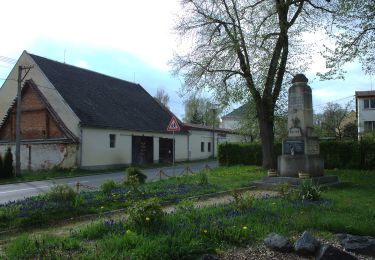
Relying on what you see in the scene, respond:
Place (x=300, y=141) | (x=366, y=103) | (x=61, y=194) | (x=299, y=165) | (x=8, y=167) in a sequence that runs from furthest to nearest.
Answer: (x=366, y=103) → (x=8, y=167) → (x=300, y=141) → (x=299, y=165) → (x=61, y=194)

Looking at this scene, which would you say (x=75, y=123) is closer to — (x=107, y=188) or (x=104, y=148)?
(x=104, y=148)

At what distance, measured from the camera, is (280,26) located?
2381 cm

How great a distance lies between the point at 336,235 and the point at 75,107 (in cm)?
2948

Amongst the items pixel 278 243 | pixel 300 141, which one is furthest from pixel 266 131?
pixel 278 243

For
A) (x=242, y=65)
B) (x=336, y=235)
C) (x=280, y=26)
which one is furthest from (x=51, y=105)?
(x=336, y=235)

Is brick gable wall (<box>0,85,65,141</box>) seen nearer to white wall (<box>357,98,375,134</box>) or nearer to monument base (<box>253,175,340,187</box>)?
monument base (<box>253,175,340,187</box>)

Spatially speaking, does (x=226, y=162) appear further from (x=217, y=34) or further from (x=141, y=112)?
(x=141, y=112)

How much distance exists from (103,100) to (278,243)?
117 ft

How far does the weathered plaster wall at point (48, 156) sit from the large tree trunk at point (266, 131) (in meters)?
14.8

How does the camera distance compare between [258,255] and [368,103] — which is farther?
[368,103]

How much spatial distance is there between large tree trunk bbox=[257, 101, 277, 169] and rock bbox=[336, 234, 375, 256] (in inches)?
704

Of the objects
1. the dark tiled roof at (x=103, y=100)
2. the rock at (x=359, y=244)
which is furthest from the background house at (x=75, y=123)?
the rock at (x=359, y=244)

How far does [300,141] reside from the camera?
1914cm

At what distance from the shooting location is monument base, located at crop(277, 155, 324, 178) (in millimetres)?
18609
